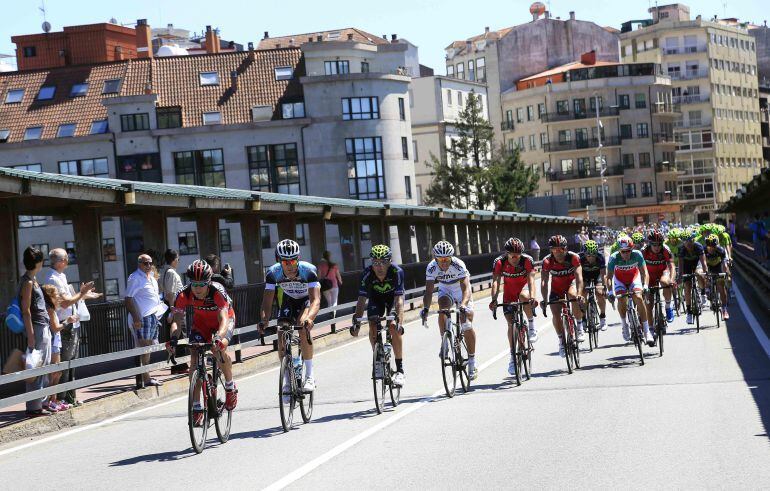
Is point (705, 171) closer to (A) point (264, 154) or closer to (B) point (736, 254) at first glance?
(A) point (264, 154)

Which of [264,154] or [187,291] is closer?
[187,291]

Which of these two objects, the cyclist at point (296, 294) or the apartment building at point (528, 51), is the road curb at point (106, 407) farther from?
the apartment building at point (528, 51)

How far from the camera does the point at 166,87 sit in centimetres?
8288

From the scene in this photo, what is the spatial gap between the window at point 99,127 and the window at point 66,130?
1336 millimetres

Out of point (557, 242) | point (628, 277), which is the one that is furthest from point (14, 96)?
point (557, 242)

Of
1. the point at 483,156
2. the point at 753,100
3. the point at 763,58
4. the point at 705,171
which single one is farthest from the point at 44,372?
the point at 763,58

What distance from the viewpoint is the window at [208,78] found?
274 ft

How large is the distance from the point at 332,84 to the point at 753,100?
99.3 metres

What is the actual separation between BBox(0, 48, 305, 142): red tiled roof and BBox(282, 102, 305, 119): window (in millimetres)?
473

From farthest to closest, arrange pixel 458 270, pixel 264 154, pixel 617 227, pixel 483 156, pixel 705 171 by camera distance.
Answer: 1. pixel 705 171
2. pixel 617 227
3. pixel 483 156
4. pixel 264 154
5. pixel 458 270

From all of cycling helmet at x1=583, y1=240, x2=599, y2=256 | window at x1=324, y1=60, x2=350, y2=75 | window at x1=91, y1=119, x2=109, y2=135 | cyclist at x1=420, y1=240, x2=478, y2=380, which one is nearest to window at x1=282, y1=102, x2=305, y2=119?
window at x1=324, y1=60, x2=350, y2=75

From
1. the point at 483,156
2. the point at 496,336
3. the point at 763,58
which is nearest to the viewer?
the point at 496,336

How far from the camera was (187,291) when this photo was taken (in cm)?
1205

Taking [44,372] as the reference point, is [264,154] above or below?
above
